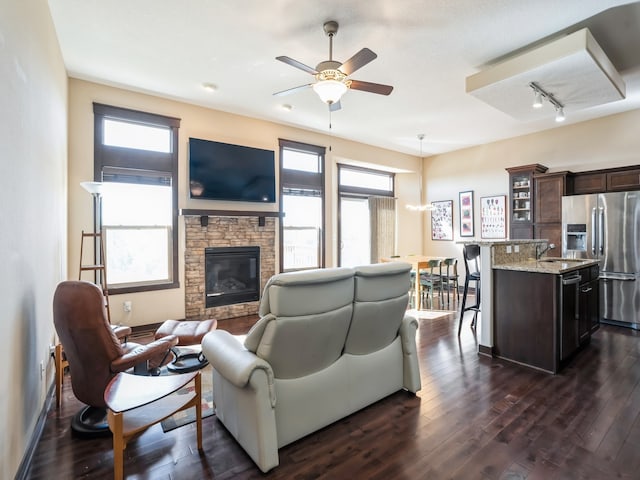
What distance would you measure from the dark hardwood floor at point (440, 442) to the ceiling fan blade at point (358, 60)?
2789 mm

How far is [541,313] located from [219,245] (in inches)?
168

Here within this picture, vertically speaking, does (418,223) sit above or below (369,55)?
below

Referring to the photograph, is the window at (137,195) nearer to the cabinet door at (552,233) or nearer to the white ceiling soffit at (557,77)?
the white ceiling soffit at (557,77)

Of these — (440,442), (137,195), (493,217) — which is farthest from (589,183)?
(137,195)

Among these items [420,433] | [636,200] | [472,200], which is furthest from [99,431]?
[472,200]

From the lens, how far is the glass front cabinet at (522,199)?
18.4 feet

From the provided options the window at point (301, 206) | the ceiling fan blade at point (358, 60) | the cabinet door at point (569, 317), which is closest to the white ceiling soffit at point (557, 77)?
the ceiling fan blade at point (358, 60)

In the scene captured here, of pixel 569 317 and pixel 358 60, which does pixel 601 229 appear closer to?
pixel 569 317

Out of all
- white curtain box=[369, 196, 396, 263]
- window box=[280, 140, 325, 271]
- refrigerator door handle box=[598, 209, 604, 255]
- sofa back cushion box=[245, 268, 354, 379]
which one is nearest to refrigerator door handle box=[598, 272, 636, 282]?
refrigerator door handle box=[598, 209, 604, 255]

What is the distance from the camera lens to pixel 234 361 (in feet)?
5.89

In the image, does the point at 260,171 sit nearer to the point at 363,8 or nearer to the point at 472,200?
the point at 363,8

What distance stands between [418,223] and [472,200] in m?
1.44

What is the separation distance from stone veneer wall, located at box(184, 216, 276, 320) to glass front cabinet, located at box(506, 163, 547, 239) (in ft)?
14.8

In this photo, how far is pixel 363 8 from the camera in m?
2.62
